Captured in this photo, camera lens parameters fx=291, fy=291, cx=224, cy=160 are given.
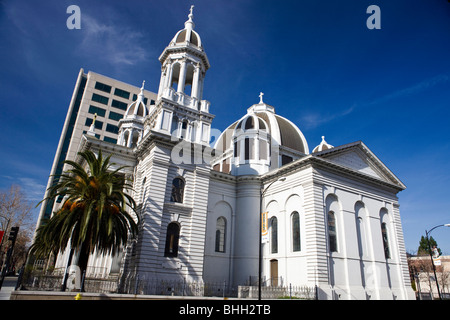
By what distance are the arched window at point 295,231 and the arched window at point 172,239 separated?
1087cm

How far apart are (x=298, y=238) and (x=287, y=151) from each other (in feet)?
46.1

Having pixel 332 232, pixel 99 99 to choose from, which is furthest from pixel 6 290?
pixel 99 99

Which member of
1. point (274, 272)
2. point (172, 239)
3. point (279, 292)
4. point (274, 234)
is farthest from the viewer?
point (274, 234)

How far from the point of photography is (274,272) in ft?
93.0

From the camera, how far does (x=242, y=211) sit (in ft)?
105

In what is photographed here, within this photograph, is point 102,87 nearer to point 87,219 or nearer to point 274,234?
point 274,234

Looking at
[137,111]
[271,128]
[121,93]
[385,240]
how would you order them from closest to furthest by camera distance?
[385,240] → [271,128] → [137,111] → [121,93]

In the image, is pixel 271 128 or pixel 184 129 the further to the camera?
pixel 271 128

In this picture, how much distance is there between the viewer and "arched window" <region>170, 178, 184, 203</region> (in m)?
27.1

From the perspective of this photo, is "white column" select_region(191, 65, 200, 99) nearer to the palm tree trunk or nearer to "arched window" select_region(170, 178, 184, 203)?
"arched window" select_region(170, 178, 184, 203)

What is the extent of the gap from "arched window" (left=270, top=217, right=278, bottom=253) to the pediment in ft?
27.5

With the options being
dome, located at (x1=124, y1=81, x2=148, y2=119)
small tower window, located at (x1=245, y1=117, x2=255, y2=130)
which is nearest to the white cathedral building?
small tower window, located at (x1=245, y1=117, x2=255, y2=130)

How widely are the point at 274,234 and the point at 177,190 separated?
1109 cm
